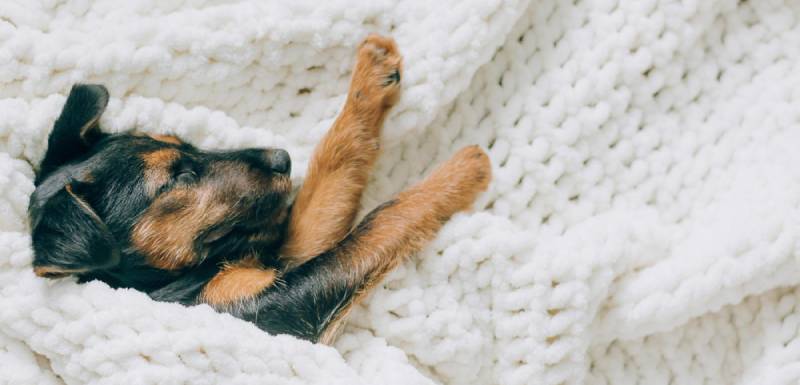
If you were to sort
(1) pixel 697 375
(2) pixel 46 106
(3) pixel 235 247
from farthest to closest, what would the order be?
(1) pixel 697 375
(3) pixel 235 247
(2) pixel 46 106

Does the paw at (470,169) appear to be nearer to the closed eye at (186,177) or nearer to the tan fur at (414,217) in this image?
the tan fur at (414,217)

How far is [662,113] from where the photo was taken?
1.56 metres

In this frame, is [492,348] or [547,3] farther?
[547,3]

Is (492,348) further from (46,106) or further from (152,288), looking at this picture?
(46,106)

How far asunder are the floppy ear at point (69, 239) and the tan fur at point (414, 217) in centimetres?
38

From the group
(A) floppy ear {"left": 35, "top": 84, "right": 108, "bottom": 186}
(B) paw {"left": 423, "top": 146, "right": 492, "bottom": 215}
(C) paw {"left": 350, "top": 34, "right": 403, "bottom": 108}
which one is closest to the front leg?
(C) paw {"left": 350, "top": 34, "right": 403, "bottom": 108}

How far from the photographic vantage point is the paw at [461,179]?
1406mm

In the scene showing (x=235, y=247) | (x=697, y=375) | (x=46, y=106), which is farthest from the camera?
(x=697, y=375)

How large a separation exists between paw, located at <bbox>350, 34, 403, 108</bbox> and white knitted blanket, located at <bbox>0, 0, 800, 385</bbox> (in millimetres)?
32

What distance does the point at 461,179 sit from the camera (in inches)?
55.4

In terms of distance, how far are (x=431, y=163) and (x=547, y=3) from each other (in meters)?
0.39

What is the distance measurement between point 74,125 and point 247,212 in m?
0.32

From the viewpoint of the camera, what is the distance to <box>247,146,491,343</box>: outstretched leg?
1.31 m

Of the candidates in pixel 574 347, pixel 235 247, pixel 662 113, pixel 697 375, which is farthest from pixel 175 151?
pixel 697 375
